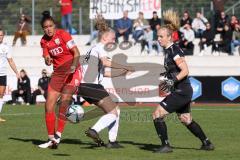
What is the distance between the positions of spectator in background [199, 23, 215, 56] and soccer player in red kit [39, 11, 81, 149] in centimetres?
1807

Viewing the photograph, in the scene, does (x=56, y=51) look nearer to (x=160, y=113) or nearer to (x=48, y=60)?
(x=48, y=60)

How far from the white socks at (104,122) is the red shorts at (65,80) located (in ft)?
2.49

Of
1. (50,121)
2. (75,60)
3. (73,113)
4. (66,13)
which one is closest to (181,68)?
(75,60)

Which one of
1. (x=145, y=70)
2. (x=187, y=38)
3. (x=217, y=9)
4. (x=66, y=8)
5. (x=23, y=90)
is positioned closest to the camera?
(x=23, y=90)

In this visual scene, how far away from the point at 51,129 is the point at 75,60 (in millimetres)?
1324

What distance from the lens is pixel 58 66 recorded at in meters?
12.6

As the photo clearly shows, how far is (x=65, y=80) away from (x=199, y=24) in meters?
A: 19.3

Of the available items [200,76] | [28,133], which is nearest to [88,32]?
[200,76]

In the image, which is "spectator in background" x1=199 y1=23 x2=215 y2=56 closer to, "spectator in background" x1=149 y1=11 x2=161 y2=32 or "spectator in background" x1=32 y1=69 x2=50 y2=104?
"spectator in background" x1=149 y1=11 x2=161 y2=32

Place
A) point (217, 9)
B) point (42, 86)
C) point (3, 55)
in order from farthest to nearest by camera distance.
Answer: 1. point (217, 9)
2. point (42, 86)
3. point (3, 55)

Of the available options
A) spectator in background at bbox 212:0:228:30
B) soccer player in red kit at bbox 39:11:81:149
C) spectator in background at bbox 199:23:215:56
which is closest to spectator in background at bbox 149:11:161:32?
spectator in background at bbox 199:23:215:56

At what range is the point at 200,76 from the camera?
27.0 m

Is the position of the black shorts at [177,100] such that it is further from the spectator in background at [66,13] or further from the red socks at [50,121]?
the spectator in background at [66,13]

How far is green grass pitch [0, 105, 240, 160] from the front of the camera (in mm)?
11547
